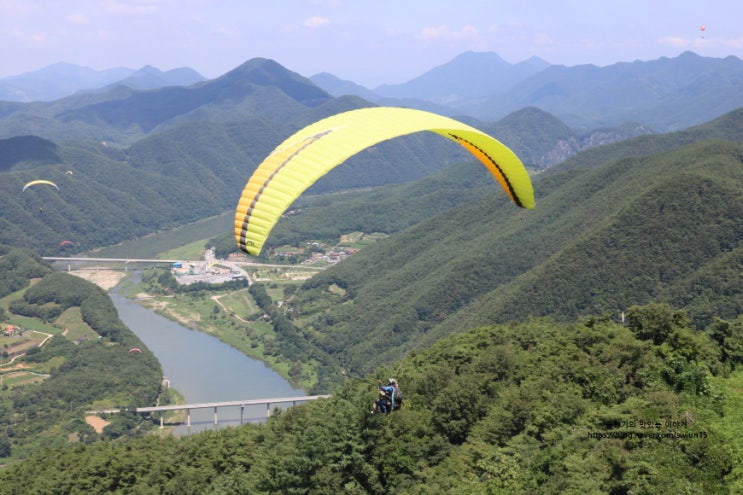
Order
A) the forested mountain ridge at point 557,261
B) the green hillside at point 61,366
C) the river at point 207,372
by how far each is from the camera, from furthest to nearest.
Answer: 1. the river at point 207,372
2. the forested mountain ridge at point 557,261
3. the green hillside at point 61,366

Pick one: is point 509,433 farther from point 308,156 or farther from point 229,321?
point 229,321

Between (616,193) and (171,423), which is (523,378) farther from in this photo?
(616,193)

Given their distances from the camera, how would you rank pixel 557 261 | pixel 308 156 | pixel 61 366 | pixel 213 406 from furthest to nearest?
pixel 61 366
pixel 557 261
pixel 213 406
pixel 308 156

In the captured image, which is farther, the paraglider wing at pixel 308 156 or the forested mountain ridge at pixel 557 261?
the forested mountain ridge at pixel 557 261

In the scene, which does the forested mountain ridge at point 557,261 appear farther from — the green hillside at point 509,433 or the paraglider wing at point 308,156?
the paraglider wing at point 308,156

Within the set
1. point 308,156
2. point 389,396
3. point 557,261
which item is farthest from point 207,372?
point 308,156

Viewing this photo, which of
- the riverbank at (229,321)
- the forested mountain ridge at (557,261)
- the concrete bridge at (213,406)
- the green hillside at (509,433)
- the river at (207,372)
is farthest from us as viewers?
the riverbank at (229,321)

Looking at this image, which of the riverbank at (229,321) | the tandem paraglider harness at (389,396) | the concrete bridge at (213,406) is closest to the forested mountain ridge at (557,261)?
the riverbank at (229,321)
